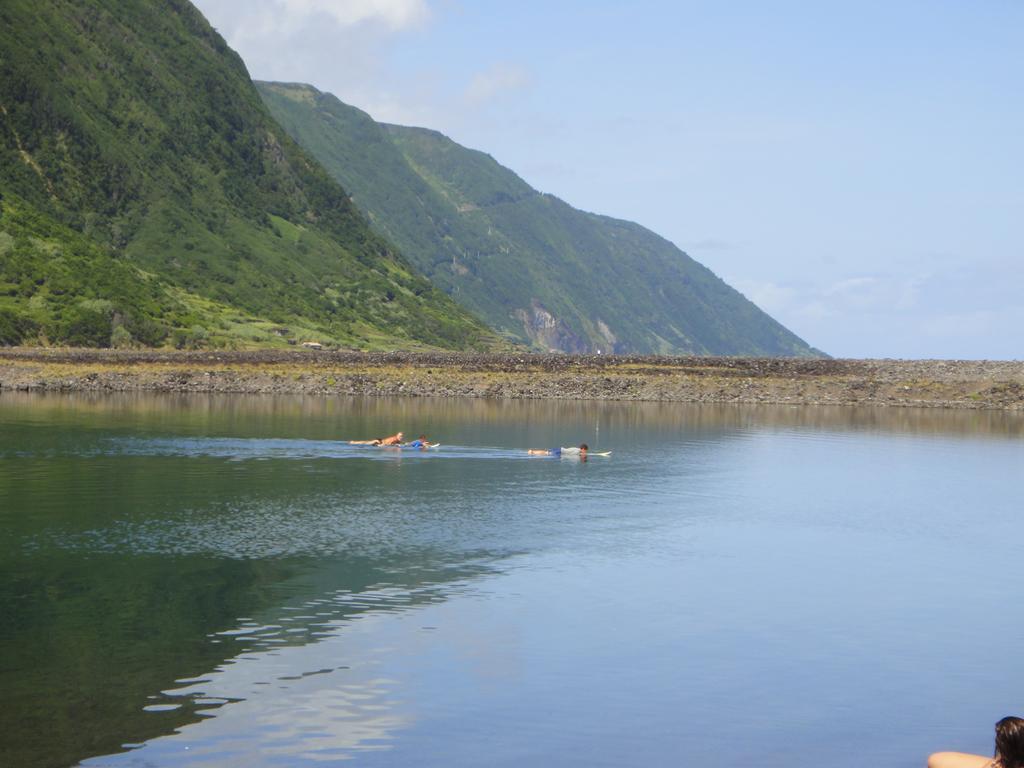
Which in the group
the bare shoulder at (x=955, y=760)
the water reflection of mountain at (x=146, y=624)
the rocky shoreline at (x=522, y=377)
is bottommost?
the bare shoulder at (x=955, y=760)

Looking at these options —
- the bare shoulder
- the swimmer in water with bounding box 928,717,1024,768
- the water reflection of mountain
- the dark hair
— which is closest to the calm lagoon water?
the water reflection of mountain

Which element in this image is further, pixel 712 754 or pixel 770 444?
pixel 770 444

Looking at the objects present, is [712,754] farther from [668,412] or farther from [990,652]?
[668,412]

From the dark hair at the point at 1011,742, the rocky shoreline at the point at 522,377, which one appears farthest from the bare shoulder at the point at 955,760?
the rocky shoreline at the point at 522,377

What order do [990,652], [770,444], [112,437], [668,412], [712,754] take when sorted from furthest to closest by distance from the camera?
1. [668,412]
2. [770,444]
3. [112,437]
4. [990,652]
5. [712,754]

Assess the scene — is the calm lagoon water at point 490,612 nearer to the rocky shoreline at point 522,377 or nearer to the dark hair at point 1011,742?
the dark hair at point 1011,742

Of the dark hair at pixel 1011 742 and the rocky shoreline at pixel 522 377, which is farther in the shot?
the rocky shoreline at pixel 522 377

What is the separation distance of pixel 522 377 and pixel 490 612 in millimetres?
127033

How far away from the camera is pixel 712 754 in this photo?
23.1 metres

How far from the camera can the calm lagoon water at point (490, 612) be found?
23.6 metres

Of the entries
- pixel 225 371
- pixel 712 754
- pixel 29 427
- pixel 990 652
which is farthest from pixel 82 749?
pixel 225 371

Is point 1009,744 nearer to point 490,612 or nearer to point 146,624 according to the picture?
point 490,612

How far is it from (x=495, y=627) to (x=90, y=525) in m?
20.1

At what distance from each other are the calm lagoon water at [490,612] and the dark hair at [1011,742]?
413 cm
